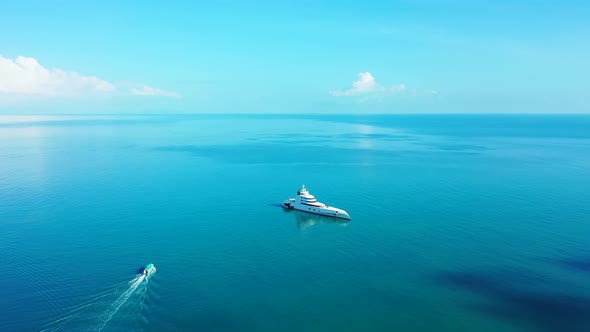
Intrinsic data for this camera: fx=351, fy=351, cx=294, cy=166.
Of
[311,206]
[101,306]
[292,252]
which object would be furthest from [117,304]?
[311,206]

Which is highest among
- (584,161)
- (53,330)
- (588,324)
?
(584,161)

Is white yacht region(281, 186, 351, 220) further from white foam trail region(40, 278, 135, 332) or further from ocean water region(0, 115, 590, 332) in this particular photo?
white foam trail region(40, 278, 135, 332)

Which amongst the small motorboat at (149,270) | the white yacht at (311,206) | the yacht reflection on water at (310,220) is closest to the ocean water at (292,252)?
the yacht reflection on water at (310,220)

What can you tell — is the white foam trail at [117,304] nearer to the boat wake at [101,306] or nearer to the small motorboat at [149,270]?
the boat wake at [101,306]

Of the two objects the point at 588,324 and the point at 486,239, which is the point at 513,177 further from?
the point at 588,324

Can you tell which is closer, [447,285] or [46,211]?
[447,285]

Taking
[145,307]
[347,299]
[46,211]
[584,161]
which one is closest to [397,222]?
[347,299]
